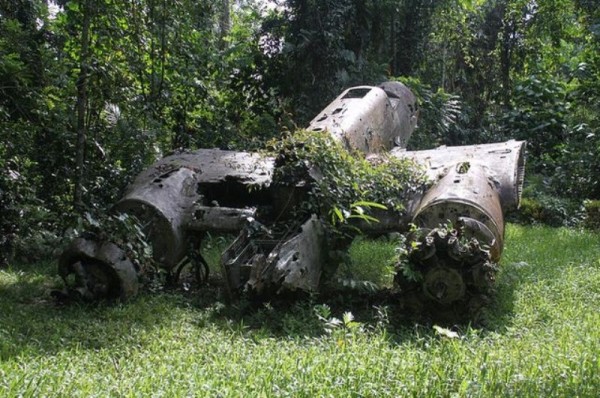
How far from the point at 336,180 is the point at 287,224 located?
76 cm

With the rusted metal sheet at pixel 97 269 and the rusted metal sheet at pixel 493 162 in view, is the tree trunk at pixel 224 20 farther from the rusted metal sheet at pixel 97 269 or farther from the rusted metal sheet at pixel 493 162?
the rusted metal sheet at pixel 97 269

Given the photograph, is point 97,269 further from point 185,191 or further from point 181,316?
point 185,191

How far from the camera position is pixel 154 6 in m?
10.4

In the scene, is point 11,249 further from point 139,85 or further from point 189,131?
point 189,131

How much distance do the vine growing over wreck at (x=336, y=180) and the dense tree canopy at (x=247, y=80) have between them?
2.20 ft

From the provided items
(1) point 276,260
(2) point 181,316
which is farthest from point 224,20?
(2) point 181,316

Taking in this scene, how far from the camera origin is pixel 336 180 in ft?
24.3

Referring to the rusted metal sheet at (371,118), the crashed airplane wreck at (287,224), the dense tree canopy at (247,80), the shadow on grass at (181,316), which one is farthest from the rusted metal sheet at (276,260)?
the rusted metal sheet at (371,118)

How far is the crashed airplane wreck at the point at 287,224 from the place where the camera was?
251 inches

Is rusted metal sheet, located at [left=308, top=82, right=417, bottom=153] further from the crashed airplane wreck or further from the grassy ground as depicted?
the grassy ground

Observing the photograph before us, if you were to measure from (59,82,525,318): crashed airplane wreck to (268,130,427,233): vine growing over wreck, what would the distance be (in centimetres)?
9

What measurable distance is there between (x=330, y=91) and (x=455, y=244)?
953 centimetres

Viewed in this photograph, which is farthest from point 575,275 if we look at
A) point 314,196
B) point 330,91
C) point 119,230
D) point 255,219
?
point 330,91

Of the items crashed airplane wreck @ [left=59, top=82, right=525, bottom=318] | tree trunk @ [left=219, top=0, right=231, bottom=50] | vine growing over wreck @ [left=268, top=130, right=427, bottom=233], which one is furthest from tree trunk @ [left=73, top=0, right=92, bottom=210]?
tree trunk @ [left=219, top=0, right=231, bottom=50]
